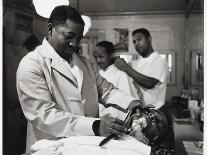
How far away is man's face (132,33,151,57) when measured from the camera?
245 cm

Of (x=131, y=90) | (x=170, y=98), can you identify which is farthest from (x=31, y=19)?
(x=170, y=98)

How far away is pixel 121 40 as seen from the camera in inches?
115

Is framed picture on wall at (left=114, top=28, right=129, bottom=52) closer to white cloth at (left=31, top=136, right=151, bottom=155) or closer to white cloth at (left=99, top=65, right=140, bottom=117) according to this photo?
white cloth at (left=99, top=65, right=140, bottom=117)

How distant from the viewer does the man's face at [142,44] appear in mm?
2445

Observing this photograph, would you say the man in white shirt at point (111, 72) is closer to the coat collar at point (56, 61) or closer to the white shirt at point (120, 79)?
the white shirt at point (120, 79)

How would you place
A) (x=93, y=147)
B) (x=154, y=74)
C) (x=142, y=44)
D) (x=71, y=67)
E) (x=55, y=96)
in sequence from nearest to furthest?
(x=93, y=147)
(x=55, y=96)
(x=71, y=67)
(x=154, y=74)
(x=142, y=44)

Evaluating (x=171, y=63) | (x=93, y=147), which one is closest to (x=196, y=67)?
(x=171, y=63)

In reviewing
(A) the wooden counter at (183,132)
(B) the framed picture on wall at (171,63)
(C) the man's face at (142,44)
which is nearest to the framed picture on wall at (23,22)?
(C) the man's face at (142,44)

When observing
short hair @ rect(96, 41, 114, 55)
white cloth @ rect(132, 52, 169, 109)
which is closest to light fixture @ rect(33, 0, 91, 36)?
short hair @ rect(96, 41, 114, 55)

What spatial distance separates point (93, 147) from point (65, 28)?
0.65m

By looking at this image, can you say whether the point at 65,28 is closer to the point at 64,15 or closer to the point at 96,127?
the point at 64,15

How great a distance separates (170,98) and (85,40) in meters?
1.12

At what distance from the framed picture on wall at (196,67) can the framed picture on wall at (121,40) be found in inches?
33.0

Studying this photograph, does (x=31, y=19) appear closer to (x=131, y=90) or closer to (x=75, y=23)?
(x=75, y=23)
